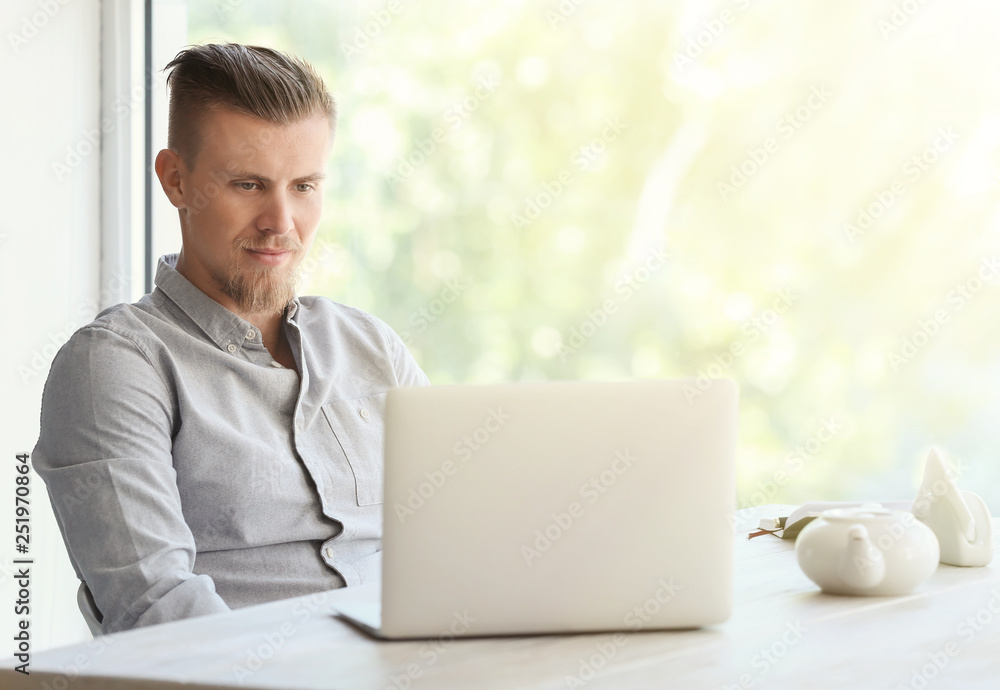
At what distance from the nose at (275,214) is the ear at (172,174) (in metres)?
0.15

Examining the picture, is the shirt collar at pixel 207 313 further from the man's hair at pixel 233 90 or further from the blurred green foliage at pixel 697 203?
the blurred green foliage at pixel 697 203

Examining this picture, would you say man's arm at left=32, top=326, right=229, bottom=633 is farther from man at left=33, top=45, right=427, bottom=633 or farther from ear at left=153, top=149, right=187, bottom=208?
ear at left=153, top=149, right=187, bottom=208

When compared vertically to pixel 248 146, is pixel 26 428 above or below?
below

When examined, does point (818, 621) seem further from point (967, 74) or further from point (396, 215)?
point (396, 215)

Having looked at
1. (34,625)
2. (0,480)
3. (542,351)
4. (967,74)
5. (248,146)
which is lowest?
(34,625)

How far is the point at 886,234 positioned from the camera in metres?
2.74

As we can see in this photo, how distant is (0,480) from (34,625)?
52 cm

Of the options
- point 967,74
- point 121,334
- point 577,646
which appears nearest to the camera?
point 577,646

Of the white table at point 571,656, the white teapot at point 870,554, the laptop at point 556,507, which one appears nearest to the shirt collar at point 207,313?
the white table at point 571,656

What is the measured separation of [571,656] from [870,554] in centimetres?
37

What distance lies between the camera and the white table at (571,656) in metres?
0.73

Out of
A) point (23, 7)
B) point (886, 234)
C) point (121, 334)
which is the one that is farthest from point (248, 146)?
point (886, 234)

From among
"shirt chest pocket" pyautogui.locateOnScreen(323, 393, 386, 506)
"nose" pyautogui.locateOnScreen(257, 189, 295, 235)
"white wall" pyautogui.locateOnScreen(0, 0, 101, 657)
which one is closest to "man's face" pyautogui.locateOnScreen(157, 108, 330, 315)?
"nose" pyautogui.locateOnScreen(257, 189, 295, 235)

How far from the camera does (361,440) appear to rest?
5.32 feet
